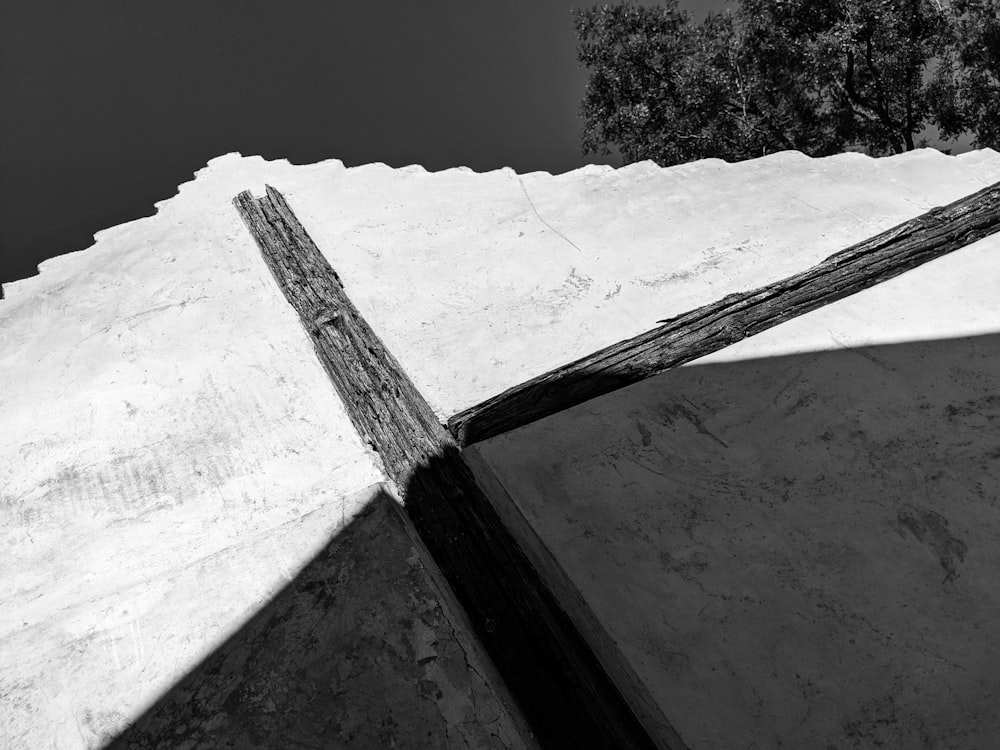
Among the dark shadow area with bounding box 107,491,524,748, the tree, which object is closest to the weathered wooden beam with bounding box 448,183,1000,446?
the dark shadow area with bounding box 107,491,524,748

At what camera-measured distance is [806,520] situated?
243 centimetres

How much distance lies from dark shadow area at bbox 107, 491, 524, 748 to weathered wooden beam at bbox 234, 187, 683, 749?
10 cm

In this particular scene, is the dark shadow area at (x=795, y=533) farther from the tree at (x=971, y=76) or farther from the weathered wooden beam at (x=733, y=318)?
the tree at (x=971, y=76)

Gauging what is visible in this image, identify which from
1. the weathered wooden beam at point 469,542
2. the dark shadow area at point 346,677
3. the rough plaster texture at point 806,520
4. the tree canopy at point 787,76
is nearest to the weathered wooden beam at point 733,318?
the rough plaster texture at point 806,520

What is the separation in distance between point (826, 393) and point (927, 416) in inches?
15.5

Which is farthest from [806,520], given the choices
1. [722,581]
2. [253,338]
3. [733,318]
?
[253,338]

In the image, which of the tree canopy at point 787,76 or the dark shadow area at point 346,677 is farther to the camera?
the tree canopy at point 787,76

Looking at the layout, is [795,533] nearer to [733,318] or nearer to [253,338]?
[733,318]

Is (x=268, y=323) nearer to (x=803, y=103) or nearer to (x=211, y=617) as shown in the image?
(x=211, y=617)

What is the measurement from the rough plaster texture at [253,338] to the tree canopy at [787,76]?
4619mm

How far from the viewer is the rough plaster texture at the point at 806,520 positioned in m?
2.02

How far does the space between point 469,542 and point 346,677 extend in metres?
0.63

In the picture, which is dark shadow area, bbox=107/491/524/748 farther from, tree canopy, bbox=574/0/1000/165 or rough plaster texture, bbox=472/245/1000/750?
tree canopy, bbox=574/0/1000/165

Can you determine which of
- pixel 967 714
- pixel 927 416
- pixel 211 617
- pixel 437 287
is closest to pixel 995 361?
pixel 927 416
